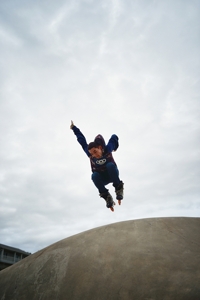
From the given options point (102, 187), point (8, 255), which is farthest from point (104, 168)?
point (8, 255)

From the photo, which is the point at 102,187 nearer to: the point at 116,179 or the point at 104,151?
the point at 116,179

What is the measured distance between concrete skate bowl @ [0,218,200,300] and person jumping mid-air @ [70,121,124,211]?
0.96 metres

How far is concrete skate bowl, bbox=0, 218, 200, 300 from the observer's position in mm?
3348

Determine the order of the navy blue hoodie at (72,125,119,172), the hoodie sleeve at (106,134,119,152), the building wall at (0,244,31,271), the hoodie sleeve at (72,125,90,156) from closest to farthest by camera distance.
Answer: the navy blue hoodie at (72,125,119,172) → the hoodie sleeve at (106,134,119,152) → the hoodie sleeve at (72,125,90,156) → the building wall at (0,244,31,271)

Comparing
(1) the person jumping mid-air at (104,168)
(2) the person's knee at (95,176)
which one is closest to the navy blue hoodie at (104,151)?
(1) the person jumping mid-air at (104,168)

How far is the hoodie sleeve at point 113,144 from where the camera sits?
599cm

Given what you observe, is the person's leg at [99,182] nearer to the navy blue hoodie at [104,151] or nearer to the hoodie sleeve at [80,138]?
the navy blue hoodie at [104,151]

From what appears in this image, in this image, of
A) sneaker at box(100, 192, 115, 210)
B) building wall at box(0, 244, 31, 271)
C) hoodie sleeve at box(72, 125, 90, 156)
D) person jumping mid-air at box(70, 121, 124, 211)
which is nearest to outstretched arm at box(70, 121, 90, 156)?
hoodie sleeve at box(72, 125, 90, 156)

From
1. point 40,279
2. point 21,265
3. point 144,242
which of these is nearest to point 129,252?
point 144,242

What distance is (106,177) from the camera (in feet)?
19.6

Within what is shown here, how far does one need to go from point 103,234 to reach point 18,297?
2313 millimetres

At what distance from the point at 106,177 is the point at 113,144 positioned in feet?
3.64

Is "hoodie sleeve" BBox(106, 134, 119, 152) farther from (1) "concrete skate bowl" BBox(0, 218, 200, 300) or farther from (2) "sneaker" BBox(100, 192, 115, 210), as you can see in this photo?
(1) "concrete skate bowl" BBox(0, 218, 200, 300)

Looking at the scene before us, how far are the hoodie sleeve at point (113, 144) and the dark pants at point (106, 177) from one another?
595mm
